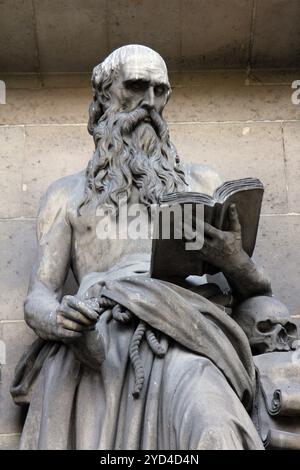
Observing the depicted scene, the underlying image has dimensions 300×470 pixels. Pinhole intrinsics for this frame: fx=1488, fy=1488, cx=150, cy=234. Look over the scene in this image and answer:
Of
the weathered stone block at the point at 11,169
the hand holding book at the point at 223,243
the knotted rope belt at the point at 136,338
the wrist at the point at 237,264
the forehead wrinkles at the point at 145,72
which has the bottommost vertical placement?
the knotted rope belt at the point at 136,338

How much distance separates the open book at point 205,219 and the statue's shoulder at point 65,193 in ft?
2.07

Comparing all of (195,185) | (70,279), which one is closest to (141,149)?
(195,185)

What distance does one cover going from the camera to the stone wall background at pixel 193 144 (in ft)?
18.6

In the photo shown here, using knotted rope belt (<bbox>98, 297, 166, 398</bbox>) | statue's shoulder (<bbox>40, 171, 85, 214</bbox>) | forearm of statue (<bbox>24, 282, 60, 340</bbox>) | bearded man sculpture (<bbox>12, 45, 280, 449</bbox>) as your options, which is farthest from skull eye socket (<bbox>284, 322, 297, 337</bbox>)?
statue's shoulder (<bbox>40, 171, 85, 214</bbox>)

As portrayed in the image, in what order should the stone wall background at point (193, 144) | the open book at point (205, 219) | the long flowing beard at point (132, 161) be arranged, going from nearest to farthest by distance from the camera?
the open book at point (205, 219), the long flowing beard at point (132, 161), the stone wall background at point (193, 144)

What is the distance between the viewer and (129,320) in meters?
4.48

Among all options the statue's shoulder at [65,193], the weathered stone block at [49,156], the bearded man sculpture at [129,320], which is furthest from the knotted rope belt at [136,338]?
the weathered stone block at [49,156]

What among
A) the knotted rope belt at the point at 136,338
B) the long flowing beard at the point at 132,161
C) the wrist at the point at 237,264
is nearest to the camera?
the knotted rope belt at the point at 136,338

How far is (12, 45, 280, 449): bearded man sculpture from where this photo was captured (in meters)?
4.19

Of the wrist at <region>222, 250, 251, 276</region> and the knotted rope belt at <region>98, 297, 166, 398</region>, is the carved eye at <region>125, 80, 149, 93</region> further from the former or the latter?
the knotted rope belt at <region>98, 297, 166, 398</region>

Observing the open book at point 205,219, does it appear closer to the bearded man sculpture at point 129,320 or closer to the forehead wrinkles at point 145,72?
the bearded man sculpture at point 129,320

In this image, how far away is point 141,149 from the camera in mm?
5137

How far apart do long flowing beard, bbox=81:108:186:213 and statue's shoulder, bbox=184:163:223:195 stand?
8 cm
